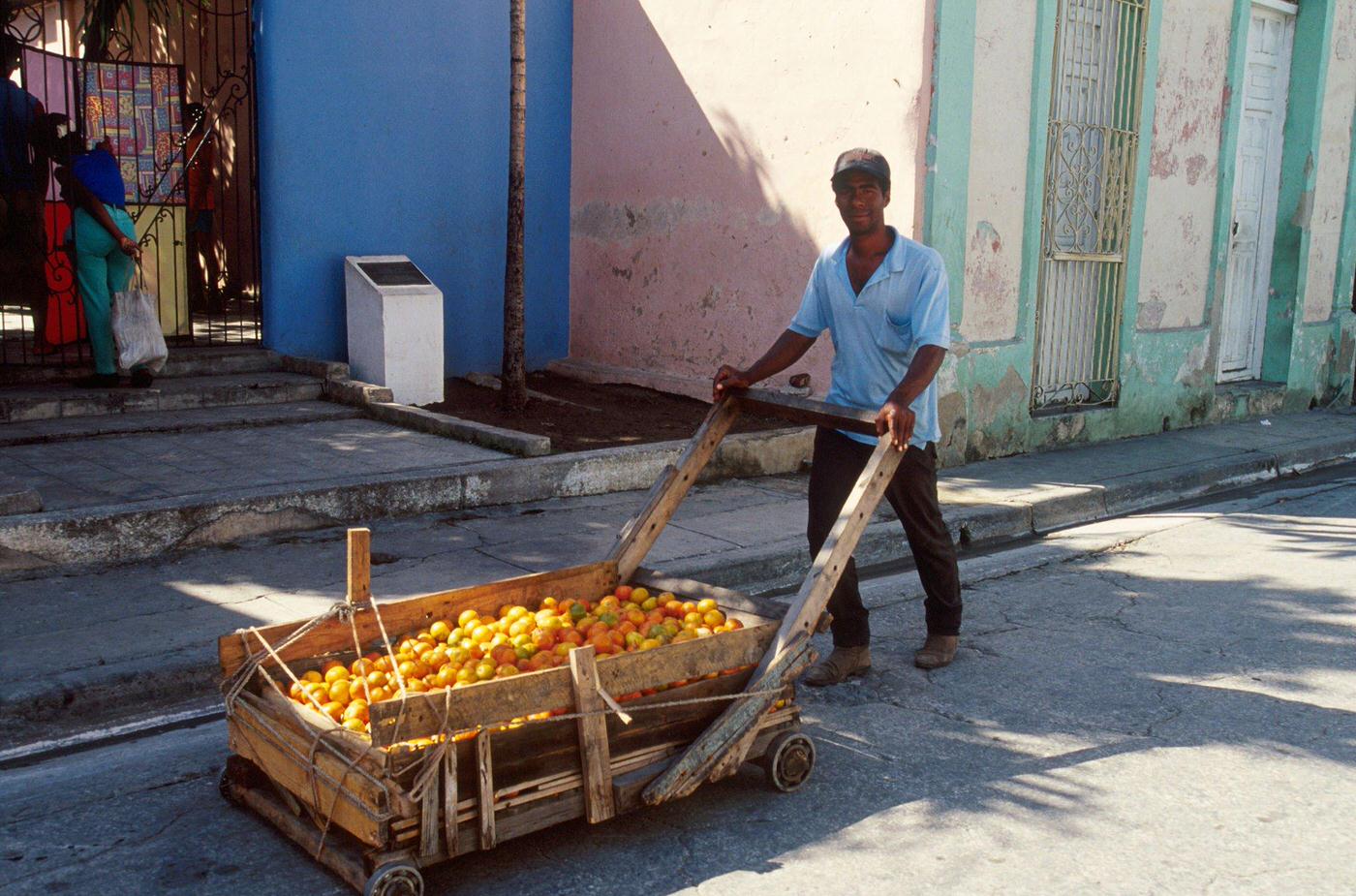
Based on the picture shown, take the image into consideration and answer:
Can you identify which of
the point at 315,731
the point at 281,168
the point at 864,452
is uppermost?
the point at 281,168

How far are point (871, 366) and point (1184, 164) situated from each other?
25.2 ft

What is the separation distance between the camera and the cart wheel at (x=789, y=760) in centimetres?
380

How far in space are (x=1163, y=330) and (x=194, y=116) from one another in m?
8.56

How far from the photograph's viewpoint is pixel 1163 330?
1108cm

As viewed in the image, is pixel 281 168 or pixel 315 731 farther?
pixel 281 168

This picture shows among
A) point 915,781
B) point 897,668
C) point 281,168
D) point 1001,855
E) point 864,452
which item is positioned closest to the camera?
point 1001,855

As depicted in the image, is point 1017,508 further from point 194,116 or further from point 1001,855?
point 194,116

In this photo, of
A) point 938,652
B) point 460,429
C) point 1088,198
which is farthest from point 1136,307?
point 938,652

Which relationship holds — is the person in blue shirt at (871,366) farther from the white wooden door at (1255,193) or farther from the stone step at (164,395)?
the white wooden door at (1255,193)

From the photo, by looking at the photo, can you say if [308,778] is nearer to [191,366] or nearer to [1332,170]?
[191,366]

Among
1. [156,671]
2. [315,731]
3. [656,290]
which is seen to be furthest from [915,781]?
[656,290]

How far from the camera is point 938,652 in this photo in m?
5.06

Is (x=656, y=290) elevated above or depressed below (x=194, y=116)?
below

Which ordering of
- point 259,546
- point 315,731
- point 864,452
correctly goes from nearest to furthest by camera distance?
point 315,731 → point 864,452 → point 259,546
